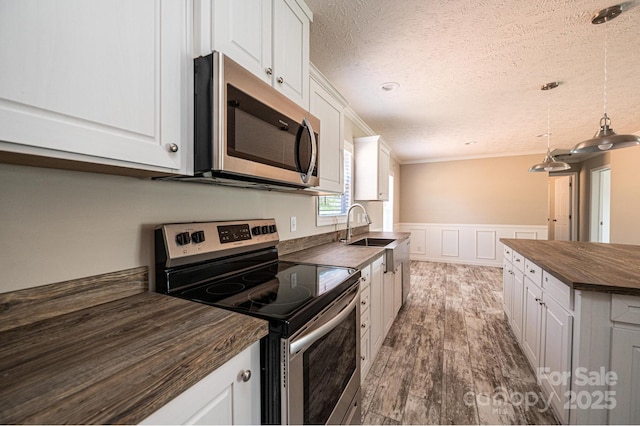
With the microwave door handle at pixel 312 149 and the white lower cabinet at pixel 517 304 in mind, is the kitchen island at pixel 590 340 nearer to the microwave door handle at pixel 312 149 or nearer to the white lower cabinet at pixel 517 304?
the white lower cabinet at pixel 517 304

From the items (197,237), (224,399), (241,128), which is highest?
(241,128)

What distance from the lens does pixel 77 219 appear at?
0.86 metres

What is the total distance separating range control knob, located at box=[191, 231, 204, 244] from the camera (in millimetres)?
1135

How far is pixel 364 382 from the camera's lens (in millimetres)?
1839

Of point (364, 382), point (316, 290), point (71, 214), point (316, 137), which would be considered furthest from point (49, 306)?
point (364, 382)

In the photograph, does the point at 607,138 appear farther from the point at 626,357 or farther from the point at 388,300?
the point at 388,300

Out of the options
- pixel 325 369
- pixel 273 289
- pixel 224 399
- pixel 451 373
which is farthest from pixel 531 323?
pixel 224 399

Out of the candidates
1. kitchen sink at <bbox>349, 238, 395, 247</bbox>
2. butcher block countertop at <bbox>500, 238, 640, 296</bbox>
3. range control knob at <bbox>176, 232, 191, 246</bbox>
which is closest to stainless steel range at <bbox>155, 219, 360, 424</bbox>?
range control knob at <bbox>176, 232, 191, 246</bbox>

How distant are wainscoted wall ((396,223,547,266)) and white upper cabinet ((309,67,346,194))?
4512 millimetres

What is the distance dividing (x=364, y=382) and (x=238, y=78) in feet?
6.57

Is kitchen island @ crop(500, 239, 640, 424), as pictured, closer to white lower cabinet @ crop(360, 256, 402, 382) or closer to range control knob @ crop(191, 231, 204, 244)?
white lower cabinet @ crop(360, 256, 402, 382)

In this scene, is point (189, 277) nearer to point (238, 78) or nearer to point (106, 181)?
point (106, 181)

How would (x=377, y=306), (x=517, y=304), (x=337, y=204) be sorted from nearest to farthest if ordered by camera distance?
(x=377, y=306) < (x=517, y=304) < (x=337, y=204)

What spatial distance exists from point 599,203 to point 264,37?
294 inches
